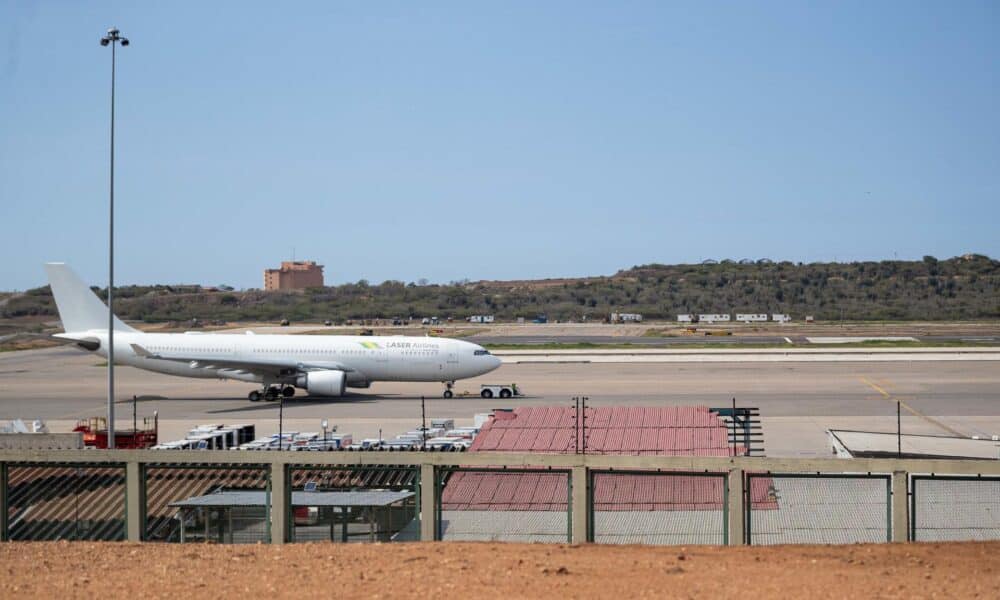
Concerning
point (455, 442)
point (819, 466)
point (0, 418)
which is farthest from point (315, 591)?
point (0, 418)

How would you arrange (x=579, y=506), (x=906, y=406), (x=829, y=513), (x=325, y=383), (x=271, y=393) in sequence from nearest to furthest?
(x=579, y=506)
(x=829, y=513)
(x=906, y=406)
(x=325, y=383)
(x=271, y=393)

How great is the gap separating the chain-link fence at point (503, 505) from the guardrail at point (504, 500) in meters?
0.04

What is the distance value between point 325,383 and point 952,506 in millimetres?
36774

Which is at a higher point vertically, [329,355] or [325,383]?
[329,355]

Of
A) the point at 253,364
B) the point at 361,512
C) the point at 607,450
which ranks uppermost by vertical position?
the point at 253,364

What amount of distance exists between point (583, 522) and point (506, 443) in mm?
12170

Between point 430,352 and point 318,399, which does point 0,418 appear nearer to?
point 318,399

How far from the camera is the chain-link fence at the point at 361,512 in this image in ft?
56.7

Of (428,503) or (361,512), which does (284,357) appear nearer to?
(361,512)

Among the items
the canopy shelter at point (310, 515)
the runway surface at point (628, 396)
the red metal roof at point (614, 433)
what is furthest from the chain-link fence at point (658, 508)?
the runway surface at point (628, 396)

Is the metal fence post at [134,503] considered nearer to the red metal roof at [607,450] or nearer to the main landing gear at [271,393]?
the red metal roof at [607,450]

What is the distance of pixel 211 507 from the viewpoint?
17.9 metres

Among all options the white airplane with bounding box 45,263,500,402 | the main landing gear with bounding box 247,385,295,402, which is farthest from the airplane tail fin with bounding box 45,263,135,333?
the main landing gear with bounding box 247,385,295,402

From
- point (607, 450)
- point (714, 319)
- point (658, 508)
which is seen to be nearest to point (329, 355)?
point (607, 450)
